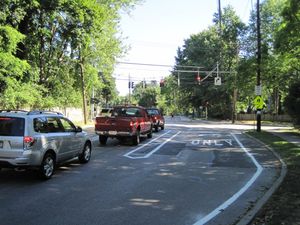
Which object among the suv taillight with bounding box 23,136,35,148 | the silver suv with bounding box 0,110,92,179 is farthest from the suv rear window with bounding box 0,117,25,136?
the suv taillight with bounding box 23,136,35,148

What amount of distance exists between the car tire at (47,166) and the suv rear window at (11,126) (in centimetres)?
97

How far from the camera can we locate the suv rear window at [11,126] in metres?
10.8

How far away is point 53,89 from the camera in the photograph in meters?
39.9

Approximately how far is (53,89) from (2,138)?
97.6ft

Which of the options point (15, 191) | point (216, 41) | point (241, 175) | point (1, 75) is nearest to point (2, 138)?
point (15, 191)

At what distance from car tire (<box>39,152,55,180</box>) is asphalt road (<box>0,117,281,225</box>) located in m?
0.18

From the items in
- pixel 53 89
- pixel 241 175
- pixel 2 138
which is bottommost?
pixel 241 175

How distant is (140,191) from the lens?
995cm

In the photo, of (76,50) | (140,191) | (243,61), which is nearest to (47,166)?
(140,191)

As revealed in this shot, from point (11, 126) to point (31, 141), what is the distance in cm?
64

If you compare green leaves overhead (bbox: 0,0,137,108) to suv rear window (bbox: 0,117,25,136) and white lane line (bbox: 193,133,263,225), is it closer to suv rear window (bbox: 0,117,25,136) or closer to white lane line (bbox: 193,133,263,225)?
suv rear window (bbox: 0,117,25,136)

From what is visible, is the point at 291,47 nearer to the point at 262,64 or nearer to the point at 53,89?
the point at 262,64

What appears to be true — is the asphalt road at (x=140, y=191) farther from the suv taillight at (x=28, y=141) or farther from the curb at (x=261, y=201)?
the suv taillight at (x=28, y=141)

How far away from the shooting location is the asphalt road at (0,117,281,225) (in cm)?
768
